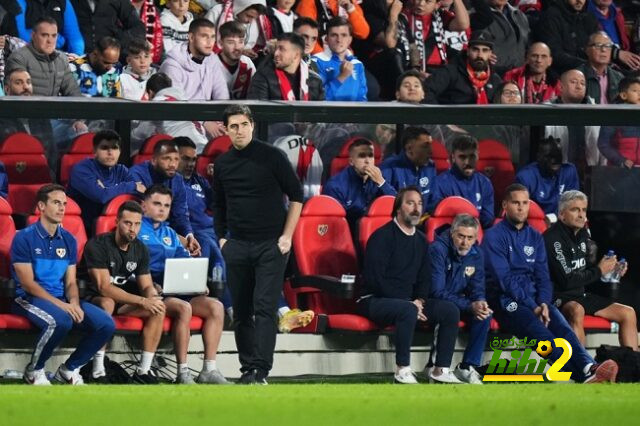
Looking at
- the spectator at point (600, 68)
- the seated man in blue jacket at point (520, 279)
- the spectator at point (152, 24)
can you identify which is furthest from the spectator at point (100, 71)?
the spectator at point (600, 68)

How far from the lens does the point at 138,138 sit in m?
11.5

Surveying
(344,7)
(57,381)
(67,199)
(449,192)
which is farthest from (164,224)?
(344,7)

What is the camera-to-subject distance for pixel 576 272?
11570 mm

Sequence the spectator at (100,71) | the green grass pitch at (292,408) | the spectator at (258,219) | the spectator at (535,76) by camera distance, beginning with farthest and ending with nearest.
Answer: the spectator at (535,76)
the spectator at (100,71)
the spectator at (258,219)
the green grass pitch at (292,408)

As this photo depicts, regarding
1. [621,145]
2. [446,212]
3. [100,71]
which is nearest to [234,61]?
[100,71]

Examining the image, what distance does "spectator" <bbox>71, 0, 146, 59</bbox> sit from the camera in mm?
13391

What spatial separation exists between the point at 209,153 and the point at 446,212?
6.26ft

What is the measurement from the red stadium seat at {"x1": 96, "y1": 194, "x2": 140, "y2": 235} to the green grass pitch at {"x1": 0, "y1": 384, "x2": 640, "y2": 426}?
131 inches

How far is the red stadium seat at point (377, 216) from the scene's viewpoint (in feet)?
37.6

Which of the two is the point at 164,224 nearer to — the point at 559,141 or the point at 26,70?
the point at 26,70

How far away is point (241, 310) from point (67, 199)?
1.75 m

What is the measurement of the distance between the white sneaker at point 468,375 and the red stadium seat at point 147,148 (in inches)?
111

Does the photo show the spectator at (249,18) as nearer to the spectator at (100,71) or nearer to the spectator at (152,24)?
the spectator at (152,24)

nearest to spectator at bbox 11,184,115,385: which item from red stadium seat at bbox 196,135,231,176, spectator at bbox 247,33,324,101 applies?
red stadium seat at bbox 196,135,231,176
